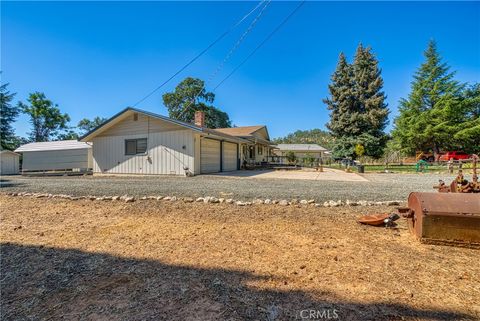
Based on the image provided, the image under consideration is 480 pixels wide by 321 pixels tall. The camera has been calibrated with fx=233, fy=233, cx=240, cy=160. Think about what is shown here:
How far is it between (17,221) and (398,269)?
222 inches

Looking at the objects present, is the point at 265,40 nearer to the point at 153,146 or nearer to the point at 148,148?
the point at 153,146

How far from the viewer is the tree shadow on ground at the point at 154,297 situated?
61.7 inches

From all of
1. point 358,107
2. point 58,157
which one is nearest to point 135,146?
point 58,157

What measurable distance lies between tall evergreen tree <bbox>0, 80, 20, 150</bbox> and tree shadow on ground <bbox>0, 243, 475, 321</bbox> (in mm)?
42643

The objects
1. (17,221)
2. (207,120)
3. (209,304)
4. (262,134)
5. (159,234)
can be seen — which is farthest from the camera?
(207,120)

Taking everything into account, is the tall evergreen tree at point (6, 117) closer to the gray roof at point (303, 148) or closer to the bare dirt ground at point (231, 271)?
the bare dirt ground at point (231, 271)

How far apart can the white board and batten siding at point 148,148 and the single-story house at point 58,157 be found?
694 cm

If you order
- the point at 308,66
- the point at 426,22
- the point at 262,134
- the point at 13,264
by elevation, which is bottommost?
the point at 13,264

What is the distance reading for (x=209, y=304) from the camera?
1.69 m

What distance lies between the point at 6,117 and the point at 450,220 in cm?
4649

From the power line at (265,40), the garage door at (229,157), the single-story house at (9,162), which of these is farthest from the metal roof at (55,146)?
the power line at (265,40)

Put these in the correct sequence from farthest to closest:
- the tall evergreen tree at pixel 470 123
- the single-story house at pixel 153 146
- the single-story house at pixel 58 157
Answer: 1. the tall evergreen tree at pixel 470 123
2. the single-story house at pixel 58 157
3. the single-story house at pixel 153 146

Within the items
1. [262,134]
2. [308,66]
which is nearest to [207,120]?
[262,134]

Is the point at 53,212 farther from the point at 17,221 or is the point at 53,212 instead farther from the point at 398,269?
the point at 398,269
